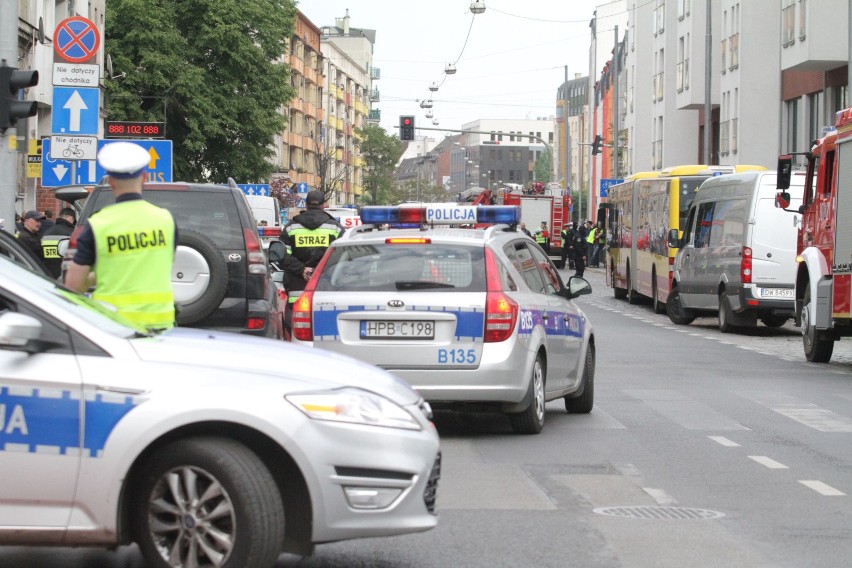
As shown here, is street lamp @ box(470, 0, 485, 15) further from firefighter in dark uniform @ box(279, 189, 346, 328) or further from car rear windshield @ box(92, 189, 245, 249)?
car rear windshield @ box(92, 189, 245, 249)

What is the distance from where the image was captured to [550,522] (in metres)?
7.80

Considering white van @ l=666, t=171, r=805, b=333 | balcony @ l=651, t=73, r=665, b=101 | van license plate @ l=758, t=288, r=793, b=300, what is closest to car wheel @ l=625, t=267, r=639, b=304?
white van @ l=666, t=171, r=805, b=333

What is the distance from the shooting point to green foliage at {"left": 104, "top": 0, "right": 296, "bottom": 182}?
2356 inches

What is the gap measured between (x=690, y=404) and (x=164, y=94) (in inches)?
1937

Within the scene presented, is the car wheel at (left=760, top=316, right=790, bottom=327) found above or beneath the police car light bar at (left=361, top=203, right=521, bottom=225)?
beneath

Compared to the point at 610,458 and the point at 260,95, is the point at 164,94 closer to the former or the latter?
the point at 260,95

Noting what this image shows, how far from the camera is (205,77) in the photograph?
62.2 m

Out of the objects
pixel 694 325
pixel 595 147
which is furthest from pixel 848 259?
pixel 595 147

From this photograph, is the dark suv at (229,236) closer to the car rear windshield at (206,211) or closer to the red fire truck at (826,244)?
the car rear windshield at (206,211)

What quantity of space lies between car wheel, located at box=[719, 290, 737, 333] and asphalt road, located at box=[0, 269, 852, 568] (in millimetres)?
8766

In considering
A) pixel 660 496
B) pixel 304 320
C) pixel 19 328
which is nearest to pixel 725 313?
pixel 304 320

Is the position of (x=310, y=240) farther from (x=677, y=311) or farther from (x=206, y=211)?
(x=677, y=311)

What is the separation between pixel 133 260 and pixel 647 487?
3.54m

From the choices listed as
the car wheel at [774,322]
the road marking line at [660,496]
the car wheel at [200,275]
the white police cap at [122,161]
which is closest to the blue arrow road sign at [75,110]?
the car wheel at [200,275]
